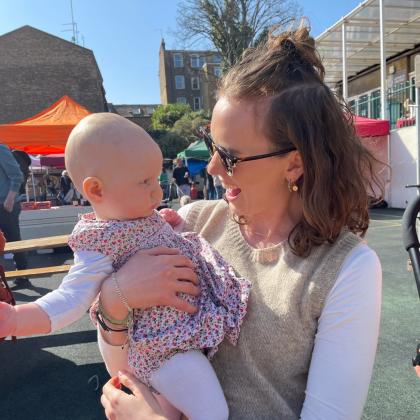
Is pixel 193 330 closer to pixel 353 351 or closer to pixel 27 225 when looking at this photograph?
pixel 353 351

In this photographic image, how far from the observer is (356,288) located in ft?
3.33

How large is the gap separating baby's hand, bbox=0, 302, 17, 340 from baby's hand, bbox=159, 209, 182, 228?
2.00ft

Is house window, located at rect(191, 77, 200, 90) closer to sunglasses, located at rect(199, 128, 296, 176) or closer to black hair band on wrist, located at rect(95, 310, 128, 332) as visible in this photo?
sunglasses, located at rect(199, 128, 296, 176)

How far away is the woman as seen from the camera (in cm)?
101

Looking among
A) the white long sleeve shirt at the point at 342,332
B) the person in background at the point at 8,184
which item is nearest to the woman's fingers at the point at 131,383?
the white long sleeve shirt at the point at 342,332

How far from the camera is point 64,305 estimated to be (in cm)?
105

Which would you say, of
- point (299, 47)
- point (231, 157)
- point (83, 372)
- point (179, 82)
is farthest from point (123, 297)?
point (179, 82)

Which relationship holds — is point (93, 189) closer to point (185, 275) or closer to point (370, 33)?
point (185, 275)

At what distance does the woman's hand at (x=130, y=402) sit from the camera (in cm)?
106

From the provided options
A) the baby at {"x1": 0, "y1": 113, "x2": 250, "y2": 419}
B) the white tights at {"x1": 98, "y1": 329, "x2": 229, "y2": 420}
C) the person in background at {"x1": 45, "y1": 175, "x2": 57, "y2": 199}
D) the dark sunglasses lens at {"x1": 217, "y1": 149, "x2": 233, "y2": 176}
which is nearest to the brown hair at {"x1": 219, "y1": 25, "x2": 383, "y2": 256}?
the dark sunglasses lens at {"x1": 217, "y1": 149, "x2": 233, "y2": 176}

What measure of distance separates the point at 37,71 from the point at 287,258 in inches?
1484

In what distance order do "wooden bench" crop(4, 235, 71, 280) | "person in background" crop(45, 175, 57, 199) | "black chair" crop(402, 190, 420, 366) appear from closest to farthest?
"black chair" crop(402, 190, 420, 366) → "wooden bench" crop(4, 235, 71, 280) → "person in background" crop(45, 175, 57, 199)

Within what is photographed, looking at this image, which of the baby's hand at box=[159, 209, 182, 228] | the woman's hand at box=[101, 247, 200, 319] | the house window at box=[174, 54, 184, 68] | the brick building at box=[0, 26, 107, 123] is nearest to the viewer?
the woman's hand at box=[101, 247, 200, 319]

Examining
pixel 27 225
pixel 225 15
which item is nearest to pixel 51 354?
pixel 27 225
